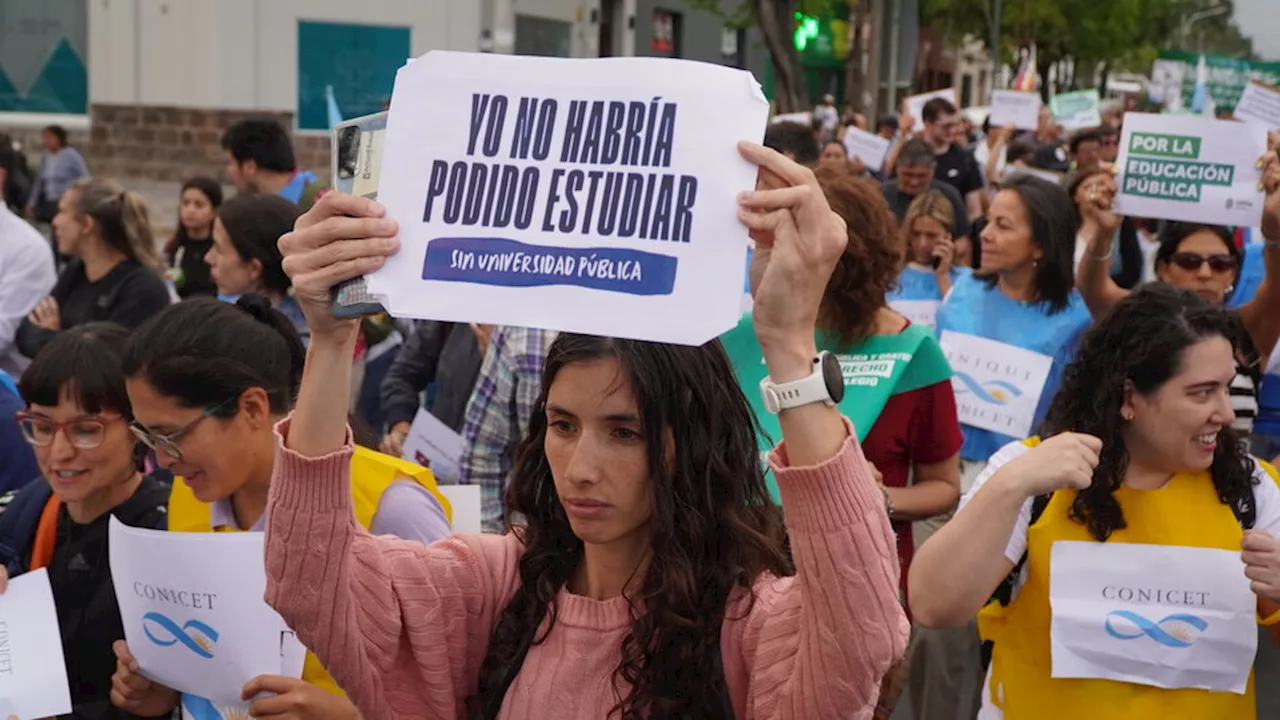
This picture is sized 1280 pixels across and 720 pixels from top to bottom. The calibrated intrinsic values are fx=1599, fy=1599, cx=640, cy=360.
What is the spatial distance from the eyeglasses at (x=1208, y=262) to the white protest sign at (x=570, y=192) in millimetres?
4384

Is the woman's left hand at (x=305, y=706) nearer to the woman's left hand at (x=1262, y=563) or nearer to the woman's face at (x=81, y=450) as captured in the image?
the woman's face at (x=81, y=450)

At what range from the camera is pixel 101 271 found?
7.06 metres

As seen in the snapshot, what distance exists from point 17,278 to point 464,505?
4519mm

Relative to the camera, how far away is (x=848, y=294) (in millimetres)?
4266

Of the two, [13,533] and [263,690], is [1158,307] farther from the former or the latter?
[13,533]

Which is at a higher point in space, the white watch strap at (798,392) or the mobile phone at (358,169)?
the mobile phone at (358,169)

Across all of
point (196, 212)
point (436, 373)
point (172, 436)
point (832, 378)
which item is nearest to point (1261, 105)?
point (436, 373)

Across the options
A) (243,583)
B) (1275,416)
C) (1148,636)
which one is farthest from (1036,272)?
(243,583)

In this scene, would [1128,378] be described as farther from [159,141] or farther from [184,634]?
[159,141]

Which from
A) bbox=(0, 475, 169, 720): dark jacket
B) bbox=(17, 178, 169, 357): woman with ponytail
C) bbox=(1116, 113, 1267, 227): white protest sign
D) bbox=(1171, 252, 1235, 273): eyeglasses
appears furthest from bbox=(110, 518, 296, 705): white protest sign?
bbox=(1171, 252, 1235, 273): eyeglasses

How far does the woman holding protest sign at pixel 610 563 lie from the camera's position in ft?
6.95

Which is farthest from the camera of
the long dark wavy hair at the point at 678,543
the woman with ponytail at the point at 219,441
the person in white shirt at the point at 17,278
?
the person in white shirt at the point at 17,278

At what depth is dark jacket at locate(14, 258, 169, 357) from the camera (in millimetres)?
6836

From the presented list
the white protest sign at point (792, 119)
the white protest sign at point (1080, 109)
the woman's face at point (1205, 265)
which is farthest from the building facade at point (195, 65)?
the woman's face at point (1205, 265)
